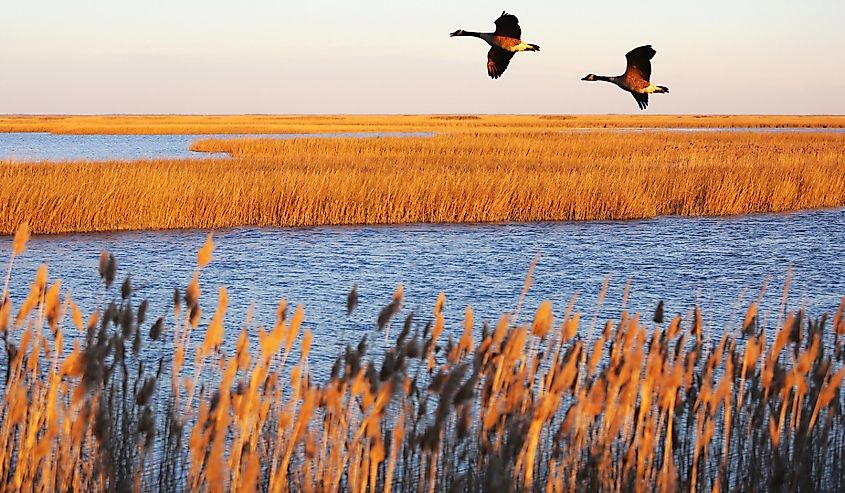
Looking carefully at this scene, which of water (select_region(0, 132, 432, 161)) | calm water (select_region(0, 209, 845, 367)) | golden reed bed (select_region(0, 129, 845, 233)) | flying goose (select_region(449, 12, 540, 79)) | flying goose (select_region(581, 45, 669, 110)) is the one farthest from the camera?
water (select_region(0, 132, 432, 161))

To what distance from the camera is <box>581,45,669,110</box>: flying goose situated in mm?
7441

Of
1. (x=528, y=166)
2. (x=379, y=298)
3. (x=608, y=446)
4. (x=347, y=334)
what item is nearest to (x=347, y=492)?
(x=608, y=446)

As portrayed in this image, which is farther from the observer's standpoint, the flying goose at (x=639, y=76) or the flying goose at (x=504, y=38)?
the flying goose at (x=639, y=76)

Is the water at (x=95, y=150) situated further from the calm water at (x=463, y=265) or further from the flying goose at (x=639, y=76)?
the flying goose at (x=639, y=76)

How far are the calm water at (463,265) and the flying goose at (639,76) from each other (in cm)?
216

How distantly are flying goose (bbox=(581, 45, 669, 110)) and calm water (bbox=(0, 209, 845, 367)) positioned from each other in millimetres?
2164

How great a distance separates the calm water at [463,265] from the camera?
10.4m

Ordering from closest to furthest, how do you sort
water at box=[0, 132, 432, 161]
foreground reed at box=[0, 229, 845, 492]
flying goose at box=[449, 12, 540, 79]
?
1. foreground reed at box=[0, 229, 845, 492]
2. flying goose at box=[449, 12, 540, 79]
3. water at box=[0, 132, 432, 161]

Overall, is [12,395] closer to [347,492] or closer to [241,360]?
[241,360]

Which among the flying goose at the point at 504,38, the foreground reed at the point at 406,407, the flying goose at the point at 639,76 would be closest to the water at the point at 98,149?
the flying goose at the point at 504,38

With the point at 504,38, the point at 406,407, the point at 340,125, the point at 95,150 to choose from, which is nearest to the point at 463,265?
the point at 504,38

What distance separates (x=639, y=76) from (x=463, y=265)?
5996 mm

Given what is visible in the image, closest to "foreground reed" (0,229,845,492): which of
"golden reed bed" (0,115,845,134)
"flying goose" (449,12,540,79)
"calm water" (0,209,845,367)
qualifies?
"flying goose" (449,12,540,79)

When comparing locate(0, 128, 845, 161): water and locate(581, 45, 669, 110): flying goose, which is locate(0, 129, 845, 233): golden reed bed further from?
locate(581, 45, 669, 110): flying goose
